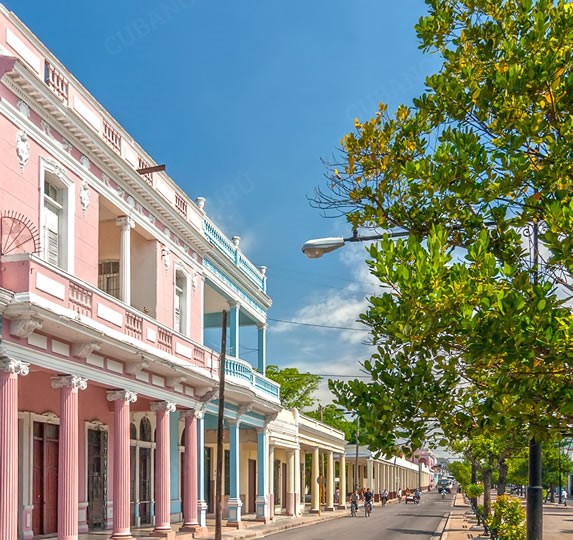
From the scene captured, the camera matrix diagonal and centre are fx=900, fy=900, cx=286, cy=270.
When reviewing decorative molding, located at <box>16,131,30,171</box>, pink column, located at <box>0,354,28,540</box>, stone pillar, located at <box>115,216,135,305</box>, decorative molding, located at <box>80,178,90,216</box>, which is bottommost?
pink column, located at <box>0,354,28,540</box>

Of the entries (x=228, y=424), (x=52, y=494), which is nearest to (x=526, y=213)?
(x=52, y=494)

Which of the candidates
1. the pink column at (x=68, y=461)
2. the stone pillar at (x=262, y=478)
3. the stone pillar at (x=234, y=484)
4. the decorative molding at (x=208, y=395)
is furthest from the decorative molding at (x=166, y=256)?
the stone pillar at (x=262, y=478)

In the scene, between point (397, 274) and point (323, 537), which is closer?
point (397, 274)

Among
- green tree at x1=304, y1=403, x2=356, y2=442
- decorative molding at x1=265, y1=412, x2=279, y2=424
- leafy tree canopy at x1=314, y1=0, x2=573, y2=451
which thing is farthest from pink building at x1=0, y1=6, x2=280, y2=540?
green tree at x1=304, y1=403, x2=356, y2=442

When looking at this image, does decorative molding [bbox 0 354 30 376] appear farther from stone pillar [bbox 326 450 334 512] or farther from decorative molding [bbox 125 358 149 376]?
stone pillar [bbox 326 450 334 512]

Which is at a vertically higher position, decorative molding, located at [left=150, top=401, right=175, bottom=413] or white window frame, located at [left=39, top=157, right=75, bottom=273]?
white window frame, located at [left=39, top=157, right=75, bottom=273]

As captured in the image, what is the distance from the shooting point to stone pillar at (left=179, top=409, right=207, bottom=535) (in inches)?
989

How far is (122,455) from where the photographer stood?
20266 millimetres

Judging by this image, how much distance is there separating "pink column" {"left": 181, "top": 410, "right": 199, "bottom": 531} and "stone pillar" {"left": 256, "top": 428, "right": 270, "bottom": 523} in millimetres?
8798

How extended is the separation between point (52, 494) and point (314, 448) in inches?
1116

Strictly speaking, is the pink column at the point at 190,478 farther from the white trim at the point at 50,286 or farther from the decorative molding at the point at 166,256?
the white trim at the point at 50,286

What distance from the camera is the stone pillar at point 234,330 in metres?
30.0

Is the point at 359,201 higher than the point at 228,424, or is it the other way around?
the point at 359,201

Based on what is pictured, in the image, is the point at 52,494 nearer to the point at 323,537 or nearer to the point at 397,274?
the point at 323,537
